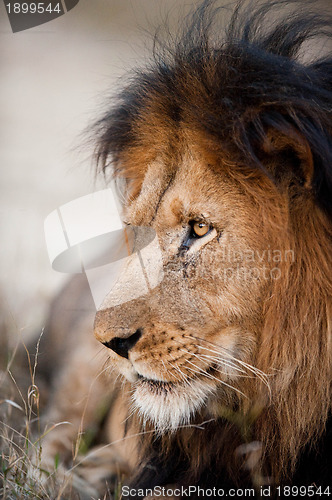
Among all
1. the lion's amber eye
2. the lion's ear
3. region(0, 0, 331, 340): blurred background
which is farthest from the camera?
region(0, 0, 331, 340): blurred background

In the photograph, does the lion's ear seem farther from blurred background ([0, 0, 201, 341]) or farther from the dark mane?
blurred background ([0, 0, 201, 341])

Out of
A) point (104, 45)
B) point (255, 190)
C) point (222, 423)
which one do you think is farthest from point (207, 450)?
point (104, 45)

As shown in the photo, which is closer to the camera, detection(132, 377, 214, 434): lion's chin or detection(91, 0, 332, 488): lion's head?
detection(91, 0, 332, 488): lion's head

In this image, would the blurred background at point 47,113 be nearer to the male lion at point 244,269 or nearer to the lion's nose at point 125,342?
the male lion at point 244,269

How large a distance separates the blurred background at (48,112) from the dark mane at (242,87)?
0.41m

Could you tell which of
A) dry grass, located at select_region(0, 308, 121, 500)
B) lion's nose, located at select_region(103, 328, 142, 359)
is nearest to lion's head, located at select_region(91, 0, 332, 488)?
lion's nose, located at select_region(103, 328, 142, 359)

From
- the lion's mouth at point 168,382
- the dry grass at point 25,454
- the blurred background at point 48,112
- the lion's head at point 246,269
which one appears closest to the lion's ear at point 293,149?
the lion's head at point 246,269

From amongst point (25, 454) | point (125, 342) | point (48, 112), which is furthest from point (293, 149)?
point (48, 112)

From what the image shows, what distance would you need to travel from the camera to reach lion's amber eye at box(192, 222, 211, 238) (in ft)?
6.17

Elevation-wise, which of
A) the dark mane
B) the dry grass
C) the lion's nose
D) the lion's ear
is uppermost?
the dark mane

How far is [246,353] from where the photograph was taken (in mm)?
1879

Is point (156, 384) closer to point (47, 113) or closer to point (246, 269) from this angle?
point (246, 269)

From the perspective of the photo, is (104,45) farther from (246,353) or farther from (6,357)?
(246,353)

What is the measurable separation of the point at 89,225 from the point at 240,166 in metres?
1.06
